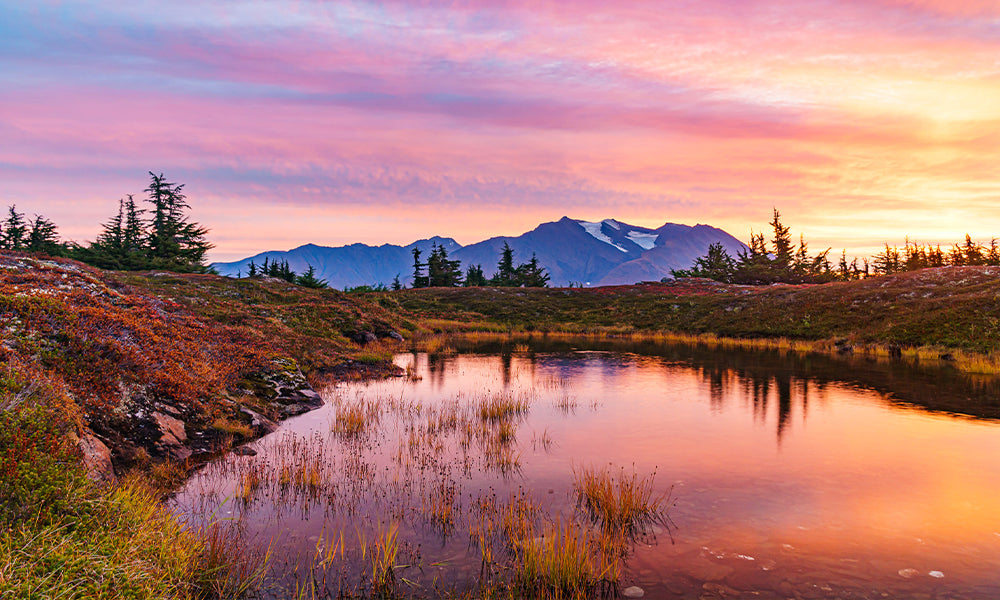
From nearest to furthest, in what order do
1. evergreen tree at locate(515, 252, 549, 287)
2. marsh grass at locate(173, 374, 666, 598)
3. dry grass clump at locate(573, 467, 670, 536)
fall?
marsh grass at locate(173, 374, 666, 598)
dry grass clump at locate(573, 467, 670, 536)
evergreen tree at locate(515, 252, 549, 287)

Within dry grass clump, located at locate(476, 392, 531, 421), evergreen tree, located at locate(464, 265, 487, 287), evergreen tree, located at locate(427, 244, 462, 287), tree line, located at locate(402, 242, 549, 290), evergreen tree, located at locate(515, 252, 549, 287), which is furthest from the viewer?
evergreen tree, located at locate(464, 265, 487, 287)

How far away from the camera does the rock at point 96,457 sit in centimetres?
966

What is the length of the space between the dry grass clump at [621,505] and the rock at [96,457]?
967cm

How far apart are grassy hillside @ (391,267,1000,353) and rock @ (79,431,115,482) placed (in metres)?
47.7

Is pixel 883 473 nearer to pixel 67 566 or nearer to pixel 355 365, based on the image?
pixel 67 566

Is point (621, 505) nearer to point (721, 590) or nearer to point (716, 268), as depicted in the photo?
point (721, 590)

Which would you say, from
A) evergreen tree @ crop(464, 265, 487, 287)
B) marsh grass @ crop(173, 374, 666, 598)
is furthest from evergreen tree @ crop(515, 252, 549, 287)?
marsh grass @ crop(173, 374, 666, 598)

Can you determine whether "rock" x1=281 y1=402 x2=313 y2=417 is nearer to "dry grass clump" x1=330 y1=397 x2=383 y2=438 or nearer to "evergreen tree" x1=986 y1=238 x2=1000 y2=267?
"dry grass clump" x1=330 y1=397 x2=383 y2=438

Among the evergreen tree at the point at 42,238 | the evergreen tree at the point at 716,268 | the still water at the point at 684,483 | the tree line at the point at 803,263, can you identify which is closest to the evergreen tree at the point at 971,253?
the tree line at the point at 803,263

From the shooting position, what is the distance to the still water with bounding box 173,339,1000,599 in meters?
8.38

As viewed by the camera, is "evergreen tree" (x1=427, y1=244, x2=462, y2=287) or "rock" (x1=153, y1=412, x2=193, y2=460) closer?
"rock" (x1=153, y1=412, x2=193, y2=460)

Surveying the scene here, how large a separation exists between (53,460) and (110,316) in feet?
35.7

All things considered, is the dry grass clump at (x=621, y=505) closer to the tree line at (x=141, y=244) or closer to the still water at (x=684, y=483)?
the still water at (x=684, y=483)

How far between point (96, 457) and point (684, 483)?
13.6 m
